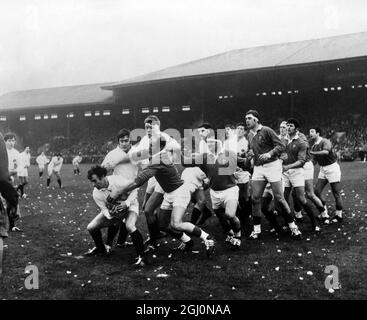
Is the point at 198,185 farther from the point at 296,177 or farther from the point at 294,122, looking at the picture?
the point at 294,122

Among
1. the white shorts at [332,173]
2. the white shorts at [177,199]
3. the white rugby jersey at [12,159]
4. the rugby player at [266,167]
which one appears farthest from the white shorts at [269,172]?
the white rugby jersey at [12,159]

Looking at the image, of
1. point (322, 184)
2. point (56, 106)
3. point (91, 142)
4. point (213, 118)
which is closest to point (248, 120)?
point (322, 184)

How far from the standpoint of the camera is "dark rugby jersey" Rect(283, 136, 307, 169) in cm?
794

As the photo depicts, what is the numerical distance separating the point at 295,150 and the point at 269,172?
0.98m

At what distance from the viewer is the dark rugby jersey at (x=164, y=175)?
638 cm

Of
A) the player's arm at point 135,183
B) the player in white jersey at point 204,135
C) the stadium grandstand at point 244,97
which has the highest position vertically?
the player in white jersey at point 204,135

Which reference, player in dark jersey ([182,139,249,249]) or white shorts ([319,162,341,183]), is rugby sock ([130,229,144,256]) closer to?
player in dark jersey ([182,139,249,249])

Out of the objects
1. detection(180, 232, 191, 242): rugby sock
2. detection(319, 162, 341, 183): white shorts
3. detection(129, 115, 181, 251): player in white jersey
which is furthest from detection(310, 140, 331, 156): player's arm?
detection(180, 232, 191, 242): rugby sock

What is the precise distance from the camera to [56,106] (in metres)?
36.7

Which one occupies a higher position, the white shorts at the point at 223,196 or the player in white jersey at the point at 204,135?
the player in white jersey at the point at 204,135

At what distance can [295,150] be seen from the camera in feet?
26.4

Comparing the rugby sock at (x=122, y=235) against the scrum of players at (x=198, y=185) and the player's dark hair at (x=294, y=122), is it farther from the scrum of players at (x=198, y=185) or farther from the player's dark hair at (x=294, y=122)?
the player's dark hair at (x=294, y=122)

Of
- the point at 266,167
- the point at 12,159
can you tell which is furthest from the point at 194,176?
the point at 12,159
